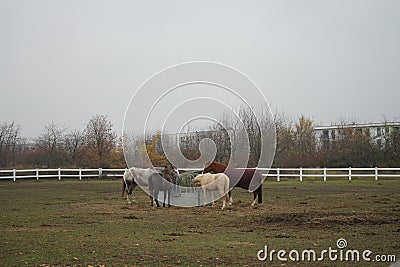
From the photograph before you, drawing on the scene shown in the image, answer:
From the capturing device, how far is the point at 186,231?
486 inches

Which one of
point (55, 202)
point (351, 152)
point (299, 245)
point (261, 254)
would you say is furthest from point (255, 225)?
point (351, 152)

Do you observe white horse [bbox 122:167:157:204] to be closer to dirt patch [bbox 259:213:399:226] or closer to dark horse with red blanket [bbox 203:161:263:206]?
dark horse with red blanket [bbox 203:161:263:206]

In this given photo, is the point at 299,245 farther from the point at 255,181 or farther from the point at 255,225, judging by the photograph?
Result: the point at 255,181

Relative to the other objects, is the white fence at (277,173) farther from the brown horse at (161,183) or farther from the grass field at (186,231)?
the brown horse at (161,183)

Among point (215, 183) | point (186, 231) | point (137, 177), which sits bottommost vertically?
point (186, 231)

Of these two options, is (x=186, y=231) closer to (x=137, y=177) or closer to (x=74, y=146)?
(x=137, y=177)

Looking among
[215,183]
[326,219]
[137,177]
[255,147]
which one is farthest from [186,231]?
[255,147]

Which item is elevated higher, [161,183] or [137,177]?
[137,177]

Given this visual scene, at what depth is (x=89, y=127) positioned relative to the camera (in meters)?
50.2

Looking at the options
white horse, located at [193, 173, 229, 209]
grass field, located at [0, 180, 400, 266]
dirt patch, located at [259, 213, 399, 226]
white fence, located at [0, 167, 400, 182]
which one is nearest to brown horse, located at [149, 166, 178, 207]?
grass field, located at [0, 180, 400, 266]

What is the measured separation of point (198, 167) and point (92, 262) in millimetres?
21230

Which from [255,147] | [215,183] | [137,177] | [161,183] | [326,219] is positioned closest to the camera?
[326,219]

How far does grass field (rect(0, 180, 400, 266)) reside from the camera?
909 centimetres

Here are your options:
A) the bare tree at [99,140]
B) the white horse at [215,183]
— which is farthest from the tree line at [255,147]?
the white horse at [215,183]
